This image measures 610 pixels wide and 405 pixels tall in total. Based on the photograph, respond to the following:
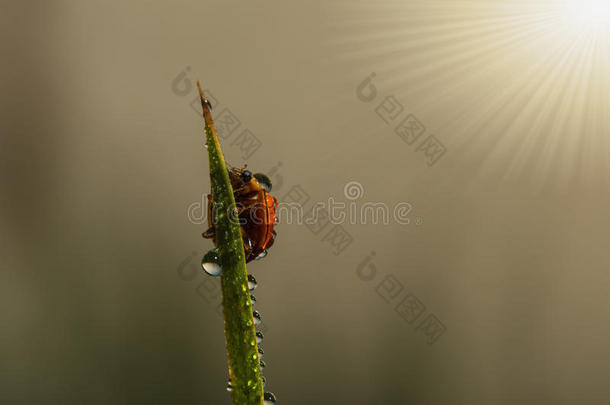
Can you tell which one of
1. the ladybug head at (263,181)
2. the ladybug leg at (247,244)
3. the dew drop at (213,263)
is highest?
the ladybug head at (263,181)

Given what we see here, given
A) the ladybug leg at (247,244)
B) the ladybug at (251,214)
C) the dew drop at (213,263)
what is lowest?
the dew drop at (213,263)

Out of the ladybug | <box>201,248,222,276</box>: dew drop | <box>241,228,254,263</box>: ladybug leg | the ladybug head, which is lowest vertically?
<box>201,248,222,276</box>: dew drop

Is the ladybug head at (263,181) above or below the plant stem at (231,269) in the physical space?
above

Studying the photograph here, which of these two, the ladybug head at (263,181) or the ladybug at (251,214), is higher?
the ladybug head at (263,181)

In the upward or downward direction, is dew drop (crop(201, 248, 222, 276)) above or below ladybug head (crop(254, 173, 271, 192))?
below

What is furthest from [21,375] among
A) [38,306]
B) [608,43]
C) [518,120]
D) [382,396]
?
[608,43]

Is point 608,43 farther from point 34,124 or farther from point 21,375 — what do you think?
point 21,375

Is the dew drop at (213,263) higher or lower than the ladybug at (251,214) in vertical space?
lower

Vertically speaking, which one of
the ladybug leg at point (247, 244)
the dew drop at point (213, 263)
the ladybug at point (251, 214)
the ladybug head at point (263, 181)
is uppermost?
the ladybug head at point (263, 181)

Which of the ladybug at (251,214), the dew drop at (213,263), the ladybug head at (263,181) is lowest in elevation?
the dew drop at (213,263)
